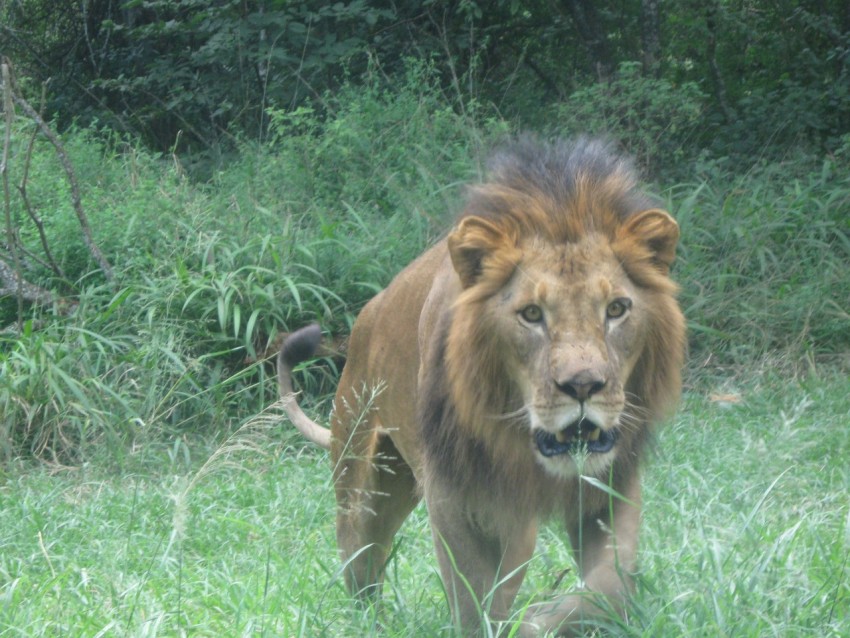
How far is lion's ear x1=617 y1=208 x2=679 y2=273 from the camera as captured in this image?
9.14ft

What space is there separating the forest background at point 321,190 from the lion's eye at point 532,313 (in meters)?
0.92

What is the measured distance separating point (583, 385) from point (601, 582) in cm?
50

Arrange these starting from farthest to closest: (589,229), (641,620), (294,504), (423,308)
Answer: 1. (294,504)
2. (423,308)
3. (589,229)
4. (641,620)

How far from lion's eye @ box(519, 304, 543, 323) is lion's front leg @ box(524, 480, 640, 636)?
0.42 metres

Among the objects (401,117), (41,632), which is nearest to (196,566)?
(41,632)

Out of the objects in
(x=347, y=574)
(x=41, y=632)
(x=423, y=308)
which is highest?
(x=423, y=308)

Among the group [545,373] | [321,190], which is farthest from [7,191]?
[545,373]

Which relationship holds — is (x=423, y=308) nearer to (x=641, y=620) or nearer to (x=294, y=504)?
(x=641, y=620)

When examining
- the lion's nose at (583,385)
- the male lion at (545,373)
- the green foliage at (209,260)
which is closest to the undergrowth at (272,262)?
the green foliage at (209,260)

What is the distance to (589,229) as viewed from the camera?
278cm

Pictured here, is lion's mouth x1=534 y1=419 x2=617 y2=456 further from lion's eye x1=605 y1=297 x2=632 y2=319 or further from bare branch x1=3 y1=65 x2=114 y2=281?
bare branch x1=3 y1=65 x2=114 y2=281

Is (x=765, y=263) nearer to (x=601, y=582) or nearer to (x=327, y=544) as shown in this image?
(x=327, y=544)

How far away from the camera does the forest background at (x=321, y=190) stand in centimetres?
572

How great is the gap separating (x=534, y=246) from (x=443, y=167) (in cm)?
484
